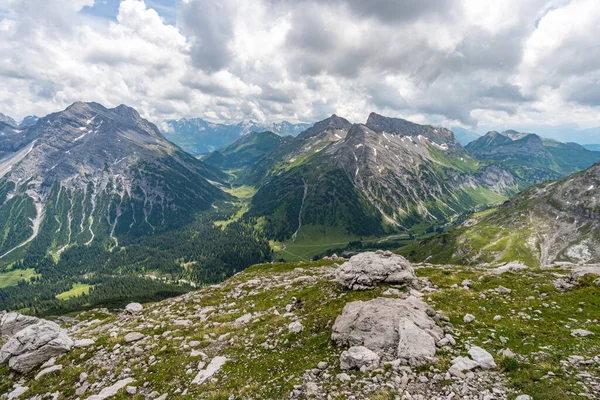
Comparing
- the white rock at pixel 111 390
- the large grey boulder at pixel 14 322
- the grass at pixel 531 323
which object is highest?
the grass at pixel 531 323

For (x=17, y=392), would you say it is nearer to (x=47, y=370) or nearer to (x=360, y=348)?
(x=47, y=370)

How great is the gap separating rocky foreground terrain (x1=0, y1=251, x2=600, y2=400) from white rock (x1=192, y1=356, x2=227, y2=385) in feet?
0.27

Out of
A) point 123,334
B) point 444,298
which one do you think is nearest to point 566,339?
point 444,298

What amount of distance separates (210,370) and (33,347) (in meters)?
17.2

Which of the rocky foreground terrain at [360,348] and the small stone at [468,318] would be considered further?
the small stone at [468,318]

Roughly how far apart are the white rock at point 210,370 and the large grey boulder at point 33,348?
47.0 feet

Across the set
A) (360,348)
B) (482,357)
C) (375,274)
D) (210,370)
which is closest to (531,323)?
(482,357)

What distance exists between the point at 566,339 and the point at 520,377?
659 cm

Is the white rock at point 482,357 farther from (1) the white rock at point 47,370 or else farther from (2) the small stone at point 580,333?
(1) the white rock at point 47,370

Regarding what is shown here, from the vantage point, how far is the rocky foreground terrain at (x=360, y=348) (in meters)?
13.0

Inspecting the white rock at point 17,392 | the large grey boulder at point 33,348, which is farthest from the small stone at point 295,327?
the large grey boulder at point 33,348

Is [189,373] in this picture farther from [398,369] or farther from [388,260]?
[388,260]

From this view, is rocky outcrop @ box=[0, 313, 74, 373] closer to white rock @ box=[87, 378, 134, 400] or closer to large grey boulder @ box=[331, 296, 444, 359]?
white rock @ box=[87, 378, 134, 400]

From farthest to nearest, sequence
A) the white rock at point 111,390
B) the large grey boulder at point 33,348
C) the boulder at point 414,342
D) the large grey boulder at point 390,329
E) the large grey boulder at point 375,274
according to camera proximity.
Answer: the large grey boulder at point 375,274 < the large grey boulder at point 33,348 < the white rock at point 111,390 < the large grey boulder at point 390,329 < the boulder at point 414,342
